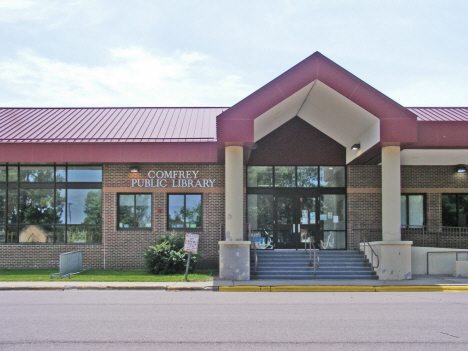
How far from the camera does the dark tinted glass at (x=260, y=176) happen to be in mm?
19891

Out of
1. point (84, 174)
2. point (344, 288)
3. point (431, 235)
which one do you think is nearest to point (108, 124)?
point (84, 174)

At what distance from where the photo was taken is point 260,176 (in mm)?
19922

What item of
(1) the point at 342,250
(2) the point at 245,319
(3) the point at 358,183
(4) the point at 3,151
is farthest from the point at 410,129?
(4) the point at 3,151

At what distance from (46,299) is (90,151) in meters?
7.24

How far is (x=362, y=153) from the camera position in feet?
57.4

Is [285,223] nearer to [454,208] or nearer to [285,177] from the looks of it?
[285,177]

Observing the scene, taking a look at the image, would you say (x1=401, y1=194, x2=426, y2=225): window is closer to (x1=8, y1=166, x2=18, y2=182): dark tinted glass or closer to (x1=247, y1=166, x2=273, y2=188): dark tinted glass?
(x1=247, y1=166, x2=273, y2=188): dark tinted glass

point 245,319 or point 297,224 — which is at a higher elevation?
point 297,224

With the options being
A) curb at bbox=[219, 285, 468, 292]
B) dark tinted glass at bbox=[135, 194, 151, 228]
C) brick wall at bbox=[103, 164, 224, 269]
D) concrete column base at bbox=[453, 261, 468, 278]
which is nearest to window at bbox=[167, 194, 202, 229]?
brick wall at bbox=[103, 164, 224, 269]

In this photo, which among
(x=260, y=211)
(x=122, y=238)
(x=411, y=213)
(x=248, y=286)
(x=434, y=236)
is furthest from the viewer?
(x=411, y=213)

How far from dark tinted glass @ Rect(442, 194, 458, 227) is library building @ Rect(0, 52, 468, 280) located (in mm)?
43

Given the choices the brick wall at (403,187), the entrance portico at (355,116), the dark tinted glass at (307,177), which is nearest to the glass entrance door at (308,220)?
the dark tinted glass at (307,177)

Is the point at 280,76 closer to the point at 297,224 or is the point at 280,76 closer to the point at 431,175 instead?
the point at 297,224

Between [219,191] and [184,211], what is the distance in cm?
167
